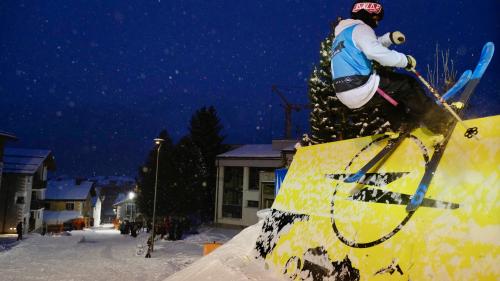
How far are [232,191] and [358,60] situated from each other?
3923 centimetres

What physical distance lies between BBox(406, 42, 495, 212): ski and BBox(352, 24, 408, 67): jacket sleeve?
0.77 meters

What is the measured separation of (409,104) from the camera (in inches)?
167

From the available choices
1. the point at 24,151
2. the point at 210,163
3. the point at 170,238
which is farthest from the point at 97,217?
the point at 170,238

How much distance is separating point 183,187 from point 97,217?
53.2 meters

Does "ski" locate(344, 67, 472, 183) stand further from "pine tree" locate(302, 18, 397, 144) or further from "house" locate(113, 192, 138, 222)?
"house" locate(113, 192, 138, 222)

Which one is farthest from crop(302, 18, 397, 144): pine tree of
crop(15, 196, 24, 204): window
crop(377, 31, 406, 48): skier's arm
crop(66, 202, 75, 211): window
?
crop(66, 202, 75, 211): window

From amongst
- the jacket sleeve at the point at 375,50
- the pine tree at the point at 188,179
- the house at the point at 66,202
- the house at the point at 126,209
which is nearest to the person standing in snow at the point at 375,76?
the jacket sleeve at the point at 375,50

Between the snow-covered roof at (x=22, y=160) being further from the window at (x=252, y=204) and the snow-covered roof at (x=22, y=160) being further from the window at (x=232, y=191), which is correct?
the window at (x=252, y=204)

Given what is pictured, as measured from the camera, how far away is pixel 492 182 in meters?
3.23

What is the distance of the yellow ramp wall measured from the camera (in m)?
3.19

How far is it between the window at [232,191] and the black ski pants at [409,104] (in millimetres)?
37938

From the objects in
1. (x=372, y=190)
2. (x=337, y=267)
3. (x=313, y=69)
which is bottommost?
(x=337, y=267)

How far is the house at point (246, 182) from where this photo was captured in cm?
3938

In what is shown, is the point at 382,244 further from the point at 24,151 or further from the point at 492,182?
the point at 24,151
